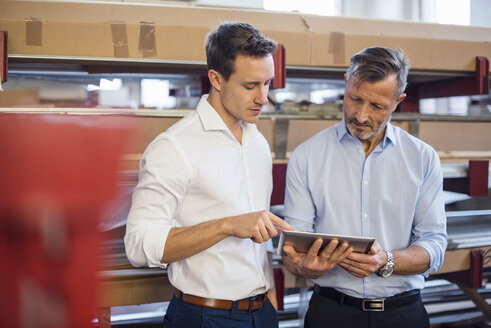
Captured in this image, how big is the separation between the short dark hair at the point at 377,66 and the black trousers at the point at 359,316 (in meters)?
0.67

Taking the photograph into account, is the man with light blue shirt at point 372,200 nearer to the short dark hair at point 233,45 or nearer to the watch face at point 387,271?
the watch face at point 387,271

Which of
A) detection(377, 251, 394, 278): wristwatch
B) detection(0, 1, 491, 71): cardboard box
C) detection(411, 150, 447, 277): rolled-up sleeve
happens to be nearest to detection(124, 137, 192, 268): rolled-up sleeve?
detection(0, 1, 491, 71): cardboard box

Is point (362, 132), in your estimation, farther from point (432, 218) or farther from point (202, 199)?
point (202, 199)

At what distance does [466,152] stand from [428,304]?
1.08 meters

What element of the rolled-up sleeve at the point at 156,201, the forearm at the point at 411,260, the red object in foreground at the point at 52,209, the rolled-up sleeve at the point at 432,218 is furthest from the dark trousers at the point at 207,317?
the red object in foreground at the point at 52,209

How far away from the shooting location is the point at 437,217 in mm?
1484

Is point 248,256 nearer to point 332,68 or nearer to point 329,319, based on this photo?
point 329,319

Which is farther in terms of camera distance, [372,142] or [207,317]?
[372,142]

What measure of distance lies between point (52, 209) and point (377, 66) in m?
1.28

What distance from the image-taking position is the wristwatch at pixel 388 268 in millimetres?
→ 1367

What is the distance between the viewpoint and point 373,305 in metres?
1.42

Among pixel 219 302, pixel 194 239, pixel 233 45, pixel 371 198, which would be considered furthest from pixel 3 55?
pixel 371 198

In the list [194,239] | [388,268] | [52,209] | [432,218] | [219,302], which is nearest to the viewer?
[52,209]

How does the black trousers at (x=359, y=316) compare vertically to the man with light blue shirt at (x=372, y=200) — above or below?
below
